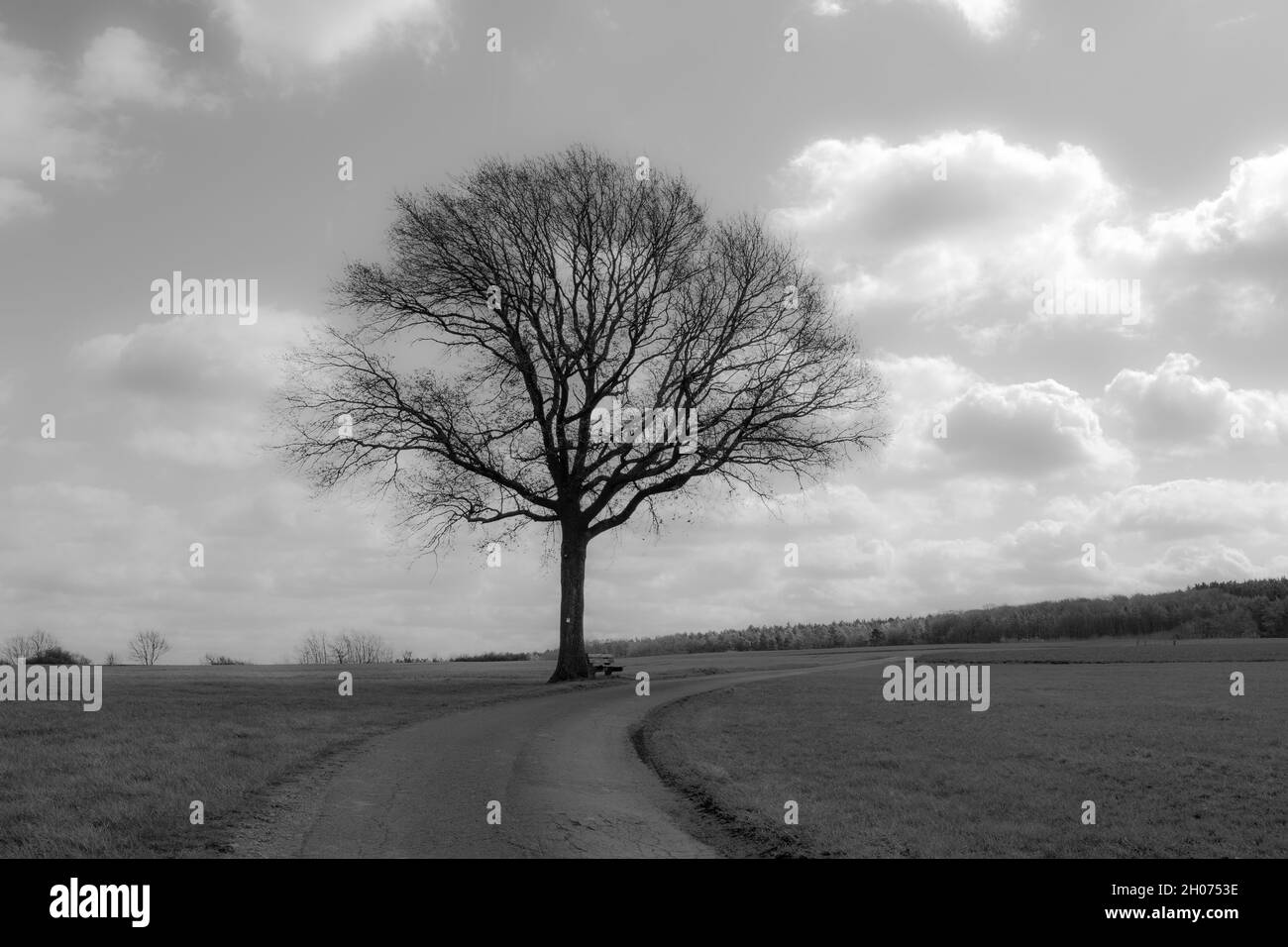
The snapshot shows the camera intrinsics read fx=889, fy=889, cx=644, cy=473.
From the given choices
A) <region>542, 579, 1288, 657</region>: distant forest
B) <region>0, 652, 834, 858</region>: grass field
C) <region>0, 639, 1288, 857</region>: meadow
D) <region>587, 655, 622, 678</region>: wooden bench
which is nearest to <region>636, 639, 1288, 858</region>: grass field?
<region>0, 639, 1288, 857</region>: meadow

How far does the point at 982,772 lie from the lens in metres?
14.9

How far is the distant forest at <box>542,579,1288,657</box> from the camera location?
76.7 meters

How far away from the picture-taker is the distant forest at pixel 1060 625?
7669cm

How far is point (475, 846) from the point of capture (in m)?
9.86

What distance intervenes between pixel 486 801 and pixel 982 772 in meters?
Result: 8.37

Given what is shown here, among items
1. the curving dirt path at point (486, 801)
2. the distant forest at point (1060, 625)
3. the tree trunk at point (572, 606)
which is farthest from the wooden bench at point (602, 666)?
the distant forest at point (1060, 625)

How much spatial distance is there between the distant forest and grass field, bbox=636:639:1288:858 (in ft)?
173

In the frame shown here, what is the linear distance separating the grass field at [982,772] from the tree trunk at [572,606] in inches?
292

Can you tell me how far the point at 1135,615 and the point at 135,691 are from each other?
81.1 meters

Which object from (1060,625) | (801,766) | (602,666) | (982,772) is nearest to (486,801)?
(801,766)

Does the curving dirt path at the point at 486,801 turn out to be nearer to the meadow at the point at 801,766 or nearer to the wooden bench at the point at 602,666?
the meadow at the point at 801,766

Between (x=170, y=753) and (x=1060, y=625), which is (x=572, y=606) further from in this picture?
(x=1060, y=625)

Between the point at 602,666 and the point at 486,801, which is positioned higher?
the point at 486,801
